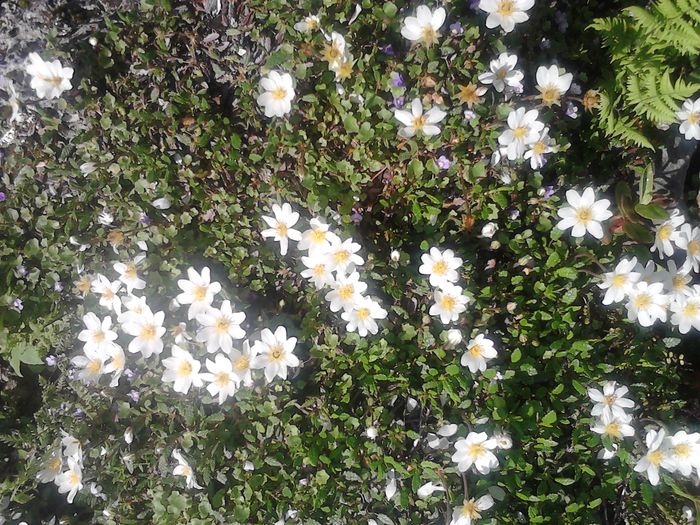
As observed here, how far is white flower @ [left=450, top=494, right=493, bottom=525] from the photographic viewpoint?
2.75m

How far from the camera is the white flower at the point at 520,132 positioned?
2832 mm

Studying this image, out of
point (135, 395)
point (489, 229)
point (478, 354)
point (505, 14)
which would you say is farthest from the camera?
point (135, 395)

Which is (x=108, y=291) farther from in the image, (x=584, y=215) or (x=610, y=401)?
(x=610, y=401)

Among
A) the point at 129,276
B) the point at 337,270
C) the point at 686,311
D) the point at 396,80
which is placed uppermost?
the point at 396,80

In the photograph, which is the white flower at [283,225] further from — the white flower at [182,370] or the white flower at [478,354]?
the white flower at [478,354]

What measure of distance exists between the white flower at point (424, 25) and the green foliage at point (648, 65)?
861 millimetres

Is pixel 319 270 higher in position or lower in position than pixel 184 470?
higher

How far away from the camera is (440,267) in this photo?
2846 millimetres

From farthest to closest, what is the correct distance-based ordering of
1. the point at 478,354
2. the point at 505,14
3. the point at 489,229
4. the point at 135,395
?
the point at 135,395, the point at 489,229, the point at 478,354, the point at 505,14

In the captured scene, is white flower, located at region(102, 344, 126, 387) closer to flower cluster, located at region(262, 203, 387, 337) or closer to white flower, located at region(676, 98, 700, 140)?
flower cluster, located at region(262, 203, 387, 337)

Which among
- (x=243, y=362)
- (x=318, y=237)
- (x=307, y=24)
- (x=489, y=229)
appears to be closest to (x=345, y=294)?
(x=318, y=237)

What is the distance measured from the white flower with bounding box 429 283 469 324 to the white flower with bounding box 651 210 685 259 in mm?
1052

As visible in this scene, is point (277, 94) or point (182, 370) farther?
point (277, 94)

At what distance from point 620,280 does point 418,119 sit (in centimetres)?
132
